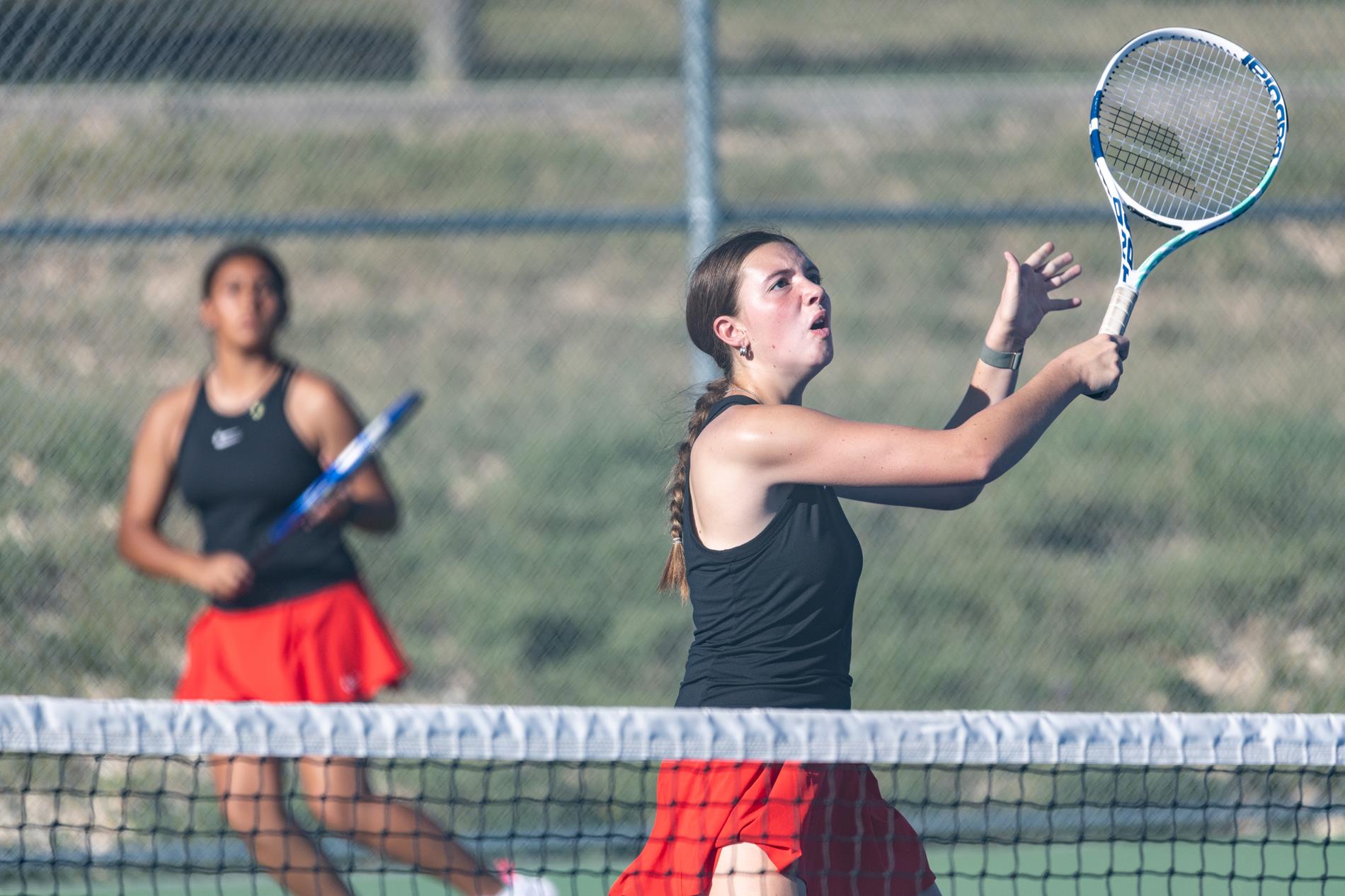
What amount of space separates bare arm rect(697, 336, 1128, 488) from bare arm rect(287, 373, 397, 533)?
161cm

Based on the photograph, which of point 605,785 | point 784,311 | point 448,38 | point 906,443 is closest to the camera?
point 906,443

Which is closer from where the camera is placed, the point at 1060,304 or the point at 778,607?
the point at 778,607

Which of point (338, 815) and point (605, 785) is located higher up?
point (605, 785)

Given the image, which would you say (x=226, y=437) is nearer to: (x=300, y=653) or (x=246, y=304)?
(x=246, y=304)

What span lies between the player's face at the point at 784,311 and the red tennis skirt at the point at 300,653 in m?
1.55

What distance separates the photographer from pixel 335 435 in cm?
390

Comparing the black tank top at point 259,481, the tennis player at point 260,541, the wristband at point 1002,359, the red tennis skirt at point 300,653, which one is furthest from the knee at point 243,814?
the wristband at point 1002,359

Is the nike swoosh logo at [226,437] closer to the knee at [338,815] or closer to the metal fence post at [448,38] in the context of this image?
the knee at [338,815]

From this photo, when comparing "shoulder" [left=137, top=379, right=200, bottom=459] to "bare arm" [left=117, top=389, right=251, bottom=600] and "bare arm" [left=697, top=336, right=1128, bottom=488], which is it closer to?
"bare arm" [left=117, top=389, right=251, bottom=600]

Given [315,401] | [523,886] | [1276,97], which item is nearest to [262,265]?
[315,401]

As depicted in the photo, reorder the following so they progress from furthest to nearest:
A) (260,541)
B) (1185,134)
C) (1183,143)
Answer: (260,541), (1185,134), (1183,143)

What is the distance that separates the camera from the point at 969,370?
7.70 metres

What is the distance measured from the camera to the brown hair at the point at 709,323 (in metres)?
2.68

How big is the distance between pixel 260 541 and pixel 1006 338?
6.50 feet
